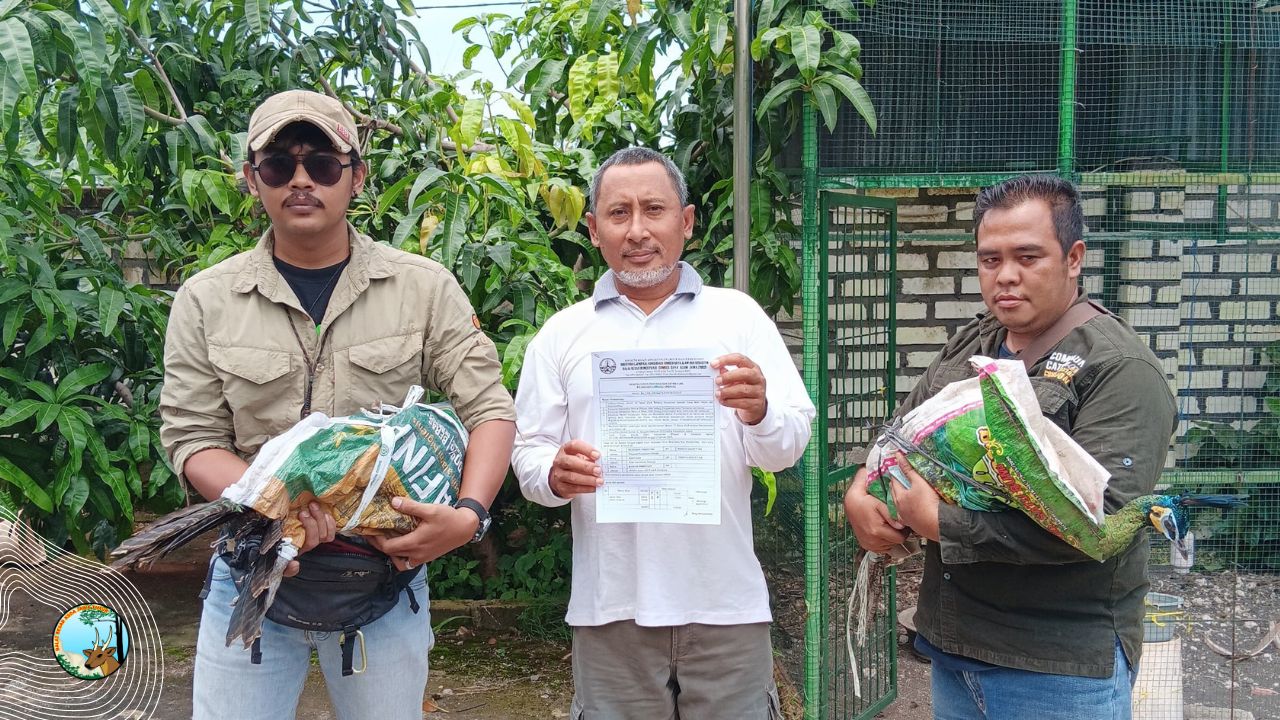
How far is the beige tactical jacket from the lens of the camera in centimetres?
206

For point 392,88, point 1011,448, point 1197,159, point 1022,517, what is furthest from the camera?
point 392,88

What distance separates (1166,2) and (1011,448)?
2.58m

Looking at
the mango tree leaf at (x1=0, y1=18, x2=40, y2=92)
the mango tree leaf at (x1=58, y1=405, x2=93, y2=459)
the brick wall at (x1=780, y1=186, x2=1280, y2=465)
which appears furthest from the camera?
the brick wall at (x1=780, y1=186, x2=1280, y2=465)

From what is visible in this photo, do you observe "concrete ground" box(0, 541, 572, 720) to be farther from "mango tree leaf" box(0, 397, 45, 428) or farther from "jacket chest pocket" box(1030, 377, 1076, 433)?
"jacket chest pocket" box(1030, 377, 1076, 433)

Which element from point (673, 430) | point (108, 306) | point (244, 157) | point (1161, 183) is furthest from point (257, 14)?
point (1161, 183)

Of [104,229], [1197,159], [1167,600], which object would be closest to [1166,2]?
[1197,159]

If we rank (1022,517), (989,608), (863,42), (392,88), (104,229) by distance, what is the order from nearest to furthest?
(1022,517), (989,608), (863,42), (104,229), (392,88)

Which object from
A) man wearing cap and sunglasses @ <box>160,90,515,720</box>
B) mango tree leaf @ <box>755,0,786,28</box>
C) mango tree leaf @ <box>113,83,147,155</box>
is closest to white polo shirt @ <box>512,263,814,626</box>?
man wearing cap and sunglasses @ <box>160,90,515,720</box>

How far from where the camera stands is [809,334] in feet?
10.9

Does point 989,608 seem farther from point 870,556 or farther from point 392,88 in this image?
point 392,88

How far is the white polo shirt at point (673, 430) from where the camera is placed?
2096 millimetres

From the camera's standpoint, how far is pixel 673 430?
203 cm

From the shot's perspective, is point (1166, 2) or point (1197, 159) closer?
point (1166, 2)

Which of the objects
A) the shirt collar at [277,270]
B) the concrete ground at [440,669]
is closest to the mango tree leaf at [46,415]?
the concrete ground at [440,669]
